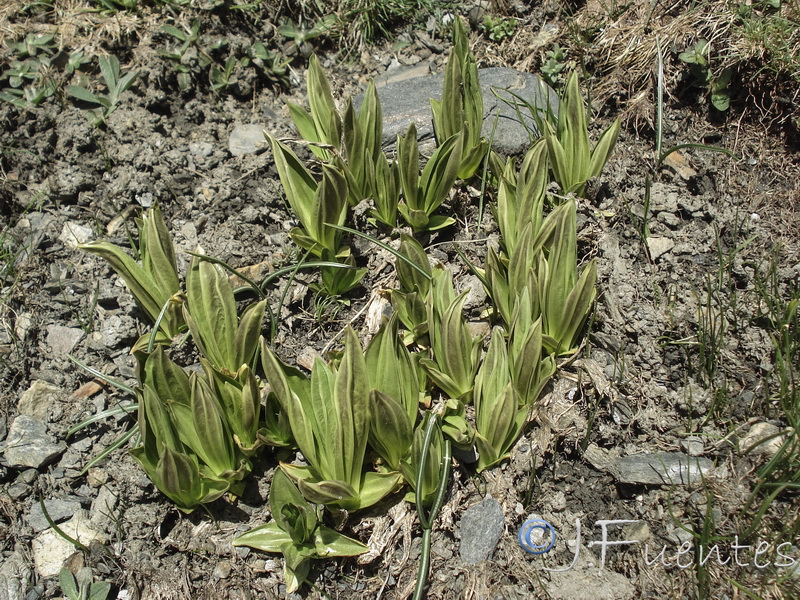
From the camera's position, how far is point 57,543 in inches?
99.7

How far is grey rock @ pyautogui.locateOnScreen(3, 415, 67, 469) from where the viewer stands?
8.82 feet

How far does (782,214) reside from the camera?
3207 millimetres

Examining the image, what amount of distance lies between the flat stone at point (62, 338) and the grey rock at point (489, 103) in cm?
170

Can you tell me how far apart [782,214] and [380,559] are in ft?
7.70

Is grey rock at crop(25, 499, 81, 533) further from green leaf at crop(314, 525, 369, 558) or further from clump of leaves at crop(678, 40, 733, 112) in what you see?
clump of leaves at crop(678, 40, 733, 112)

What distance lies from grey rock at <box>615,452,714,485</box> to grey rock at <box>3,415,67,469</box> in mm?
2130

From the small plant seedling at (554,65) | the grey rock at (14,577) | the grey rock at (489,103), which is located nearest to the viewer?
the grey rock at (14,577)

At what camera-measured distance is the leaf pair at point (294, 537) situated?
7.38ft

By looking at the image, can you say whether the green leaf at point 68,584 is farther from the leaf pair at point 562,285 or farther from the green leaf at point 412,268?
the leaf pair at point 562,285

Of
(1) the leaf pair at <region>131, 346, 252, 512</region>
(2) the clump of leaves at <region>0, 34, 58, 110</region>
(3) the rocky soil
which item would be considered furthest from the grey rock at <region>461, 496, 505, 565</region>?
(2) the clump of leaves at <region>0, 34, 58, 110</region>

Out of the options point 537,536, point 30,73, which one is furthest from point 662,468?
point 30,73

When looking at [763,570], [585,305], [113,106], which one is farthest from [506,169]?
[113,106]

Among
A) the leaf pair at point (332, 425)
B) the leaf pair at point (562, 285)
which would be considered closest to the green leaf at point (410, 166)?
the leaf pair at point (562, 285)

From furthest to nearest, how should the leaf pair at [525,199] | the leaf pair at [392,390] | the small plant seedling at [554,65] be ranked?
the small plant seedling at [554,65] < the leaf pair at [525,199] < the leaf pair at [392,390]
